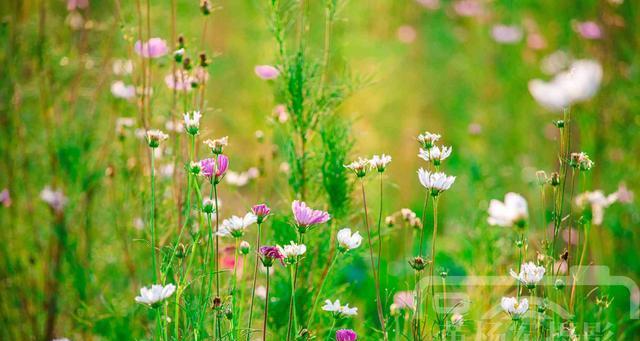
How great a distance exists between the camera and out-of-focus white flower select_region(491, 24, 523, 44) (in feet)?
8.39

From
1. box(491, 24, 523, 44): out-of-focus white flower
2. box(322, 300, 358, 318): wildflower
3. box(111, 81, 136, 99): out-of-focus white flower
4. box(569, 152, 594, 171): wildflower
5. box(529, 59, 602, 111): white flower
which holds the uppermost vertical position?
box(491, 24, 523, 44): out-of-focus white flower

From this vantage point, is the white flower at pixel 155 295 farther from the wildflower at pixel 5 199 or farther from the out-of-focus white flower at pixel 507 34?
the out-of-focus white flower at pixel 507 34

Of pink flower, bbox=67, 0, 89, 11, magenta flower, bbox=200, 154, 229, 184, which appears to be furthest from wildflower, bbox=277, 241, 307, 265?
pink flower, bbox=67, 0, 89, 11

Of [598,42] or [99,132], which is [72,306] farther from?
[598,42]

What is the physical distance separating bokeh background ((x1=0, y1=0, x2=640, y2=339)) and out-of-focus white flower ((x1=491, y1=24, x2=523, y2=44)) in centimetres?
2

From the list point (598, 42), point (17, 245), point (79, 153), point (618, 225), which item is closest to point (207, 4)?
point (79, 153)

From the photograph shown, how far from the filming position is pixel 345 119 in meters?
1.39

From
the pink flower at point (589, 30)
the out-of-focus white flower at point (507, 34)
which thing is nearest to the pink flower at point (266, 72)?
the pink flower at point (589, 30)

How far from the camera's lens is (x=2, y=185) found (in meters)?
1.63

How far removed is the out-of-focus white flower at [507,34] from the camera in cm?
256

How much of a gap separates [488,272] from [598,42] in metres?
1.41

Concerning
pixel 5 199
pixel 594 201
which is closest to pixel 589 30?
pixel 594 201

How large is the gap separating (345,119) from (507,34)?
1419 millimetres

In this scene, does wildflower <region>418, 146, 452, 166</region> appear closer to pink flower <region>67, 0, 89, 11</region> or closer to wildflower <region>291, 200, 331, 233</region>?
wildflower <region>291, 200, 331, 233</region>
